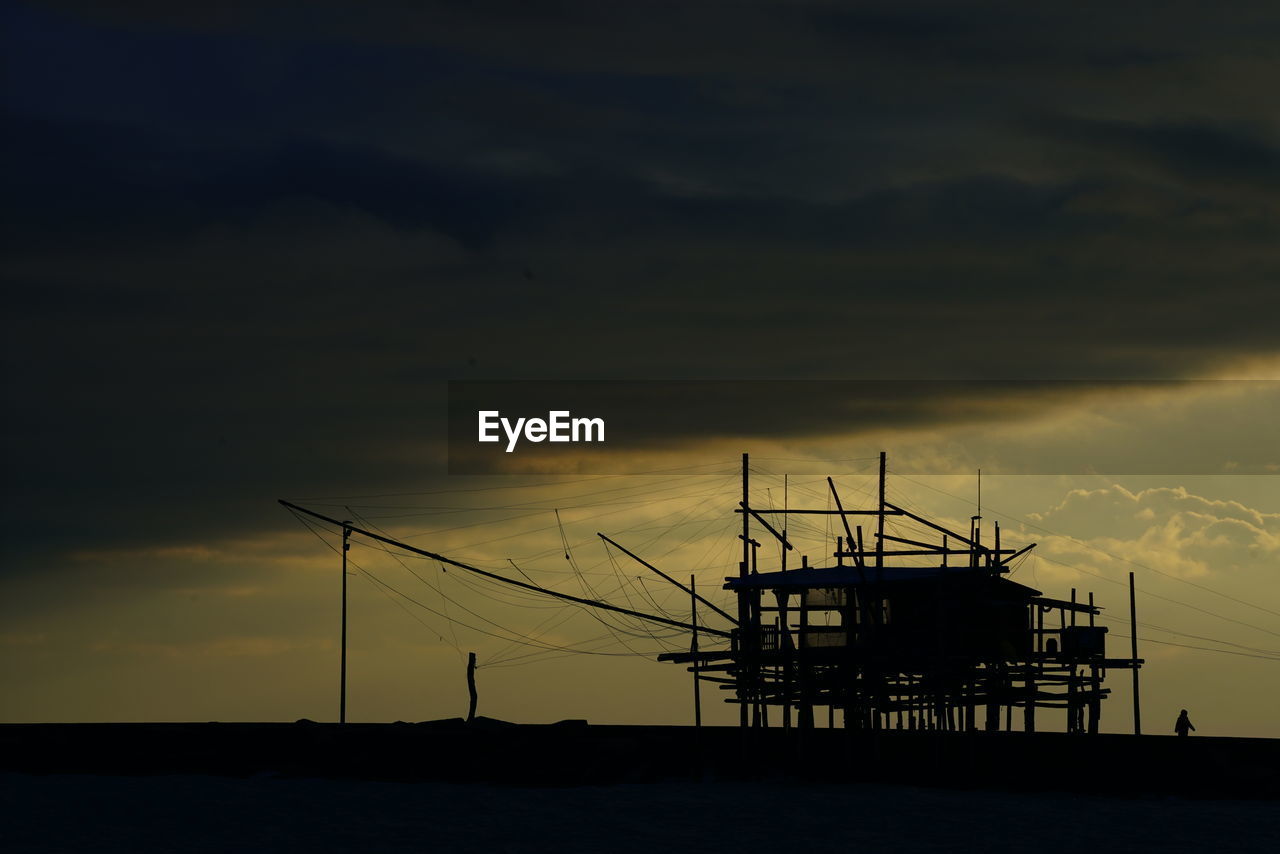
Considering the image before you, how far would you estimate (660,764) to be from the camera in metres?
61.6

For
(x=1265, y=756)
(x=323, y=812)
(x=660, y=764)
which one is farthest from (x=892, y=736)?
(x=323, y=812)

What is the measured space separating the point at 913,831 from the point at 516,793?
13.9 m

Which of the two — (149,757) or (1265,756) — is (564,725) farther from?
(1265,756)

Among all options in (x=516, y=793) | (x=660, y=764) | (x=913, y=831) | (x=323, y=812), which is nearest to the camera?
(x=913, y=831)

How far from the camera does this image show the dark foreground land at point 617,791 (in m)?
48.5

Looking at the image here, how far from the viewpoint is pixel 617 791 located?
57.7 metres

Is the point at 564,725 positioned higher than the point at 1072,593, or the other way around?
the point at 1072,593

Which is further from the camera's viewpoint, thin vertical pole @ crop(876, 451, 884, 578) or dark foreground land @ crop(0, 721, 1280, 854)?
thin vertical pole @ crop(876, 451, 884, 578)

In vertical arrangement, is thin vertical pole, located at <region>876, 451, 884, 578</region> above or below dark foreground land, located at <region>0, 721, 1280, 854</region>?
above

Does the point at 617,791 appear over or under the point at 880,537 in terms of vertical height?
under

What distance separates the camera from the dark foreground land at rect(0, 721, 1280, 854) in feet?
A: 159

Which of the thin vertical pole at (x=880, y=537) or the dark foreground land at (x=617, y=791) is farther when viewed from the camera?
the thin vertical pole at (x=880, y=537)

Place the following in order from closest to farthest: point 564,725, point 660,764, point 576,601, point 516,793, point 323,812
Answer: point 323,812 → point 516,793 → point 660,764 → point 564,725 → point 576,601

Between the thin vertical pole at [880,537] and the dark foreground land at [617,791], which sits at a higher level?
the thin vertical pole at [880,537]
